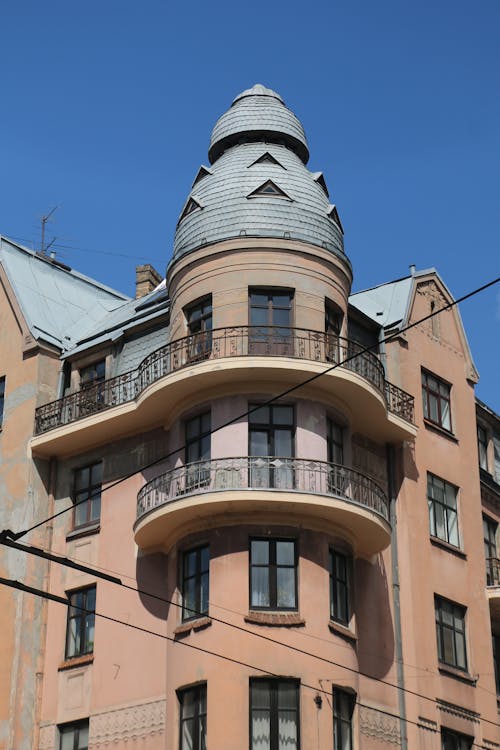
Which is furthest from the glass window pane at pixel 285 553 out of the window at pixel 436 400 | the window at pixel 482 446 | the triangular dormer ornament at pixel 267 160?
the window at pixel 482 446

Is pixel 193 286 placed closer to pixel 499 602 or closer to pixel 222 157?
pixel 222 157

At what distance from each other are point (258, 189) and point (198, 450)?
287 inches

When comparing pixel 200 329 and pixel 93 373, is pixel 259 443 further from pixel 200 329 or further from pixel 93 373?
pixel 93 373

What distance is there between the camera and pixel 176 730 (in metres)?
28.6

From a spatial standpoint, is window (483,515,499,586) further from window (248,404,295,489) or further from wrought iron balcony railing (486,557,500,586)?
window (248,404,295,489)

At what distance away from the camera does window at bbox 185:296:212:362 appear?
31.8 meters

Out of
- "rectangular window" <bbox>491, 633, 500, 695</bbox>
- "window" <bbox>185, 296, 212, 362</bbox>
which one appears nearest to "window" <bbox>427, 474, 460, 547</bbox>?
"rectangular window" <bbox>491, 633, 500, 695</bbox>

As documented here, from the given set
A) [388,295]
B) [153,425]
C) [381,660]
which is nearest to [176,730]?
[381,660]

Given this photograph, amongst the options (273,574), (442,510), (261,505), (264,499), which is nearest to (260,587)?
(273,574)

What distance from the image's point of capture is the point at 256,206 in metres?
33.2

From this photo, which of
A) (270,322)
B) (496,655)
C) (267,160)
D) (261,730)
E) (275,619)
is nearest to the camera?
(261,730)

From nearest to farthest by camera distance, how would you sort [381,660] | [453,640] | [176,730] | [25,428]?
[176,730]
[381,660]
[453,640]
[25,428]

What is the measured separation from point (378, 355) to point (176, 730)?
1190cm

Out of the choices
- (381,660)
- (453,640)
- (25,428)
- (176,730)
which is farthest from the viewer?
(25,428)
